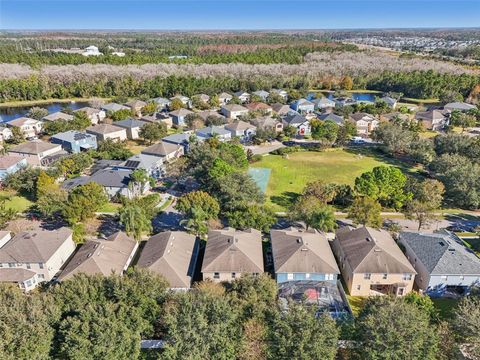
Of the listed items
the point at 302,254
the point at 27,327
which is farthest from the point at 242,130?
the point at 27,327

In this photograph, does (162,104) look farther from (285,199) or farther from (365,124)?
(285,199)

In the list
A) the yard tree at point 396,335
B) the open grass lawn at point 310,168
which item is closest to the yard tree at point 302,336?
the yard tree at point 396,335

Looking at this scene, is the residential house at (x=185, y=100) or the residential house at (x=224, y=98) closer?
the residential house at (x=185, y=100)

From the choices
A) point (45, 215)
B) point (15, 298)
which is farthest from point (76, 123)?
point (15, 298)

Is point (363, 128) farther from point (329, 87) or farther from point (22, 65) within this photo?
point (22, 65)

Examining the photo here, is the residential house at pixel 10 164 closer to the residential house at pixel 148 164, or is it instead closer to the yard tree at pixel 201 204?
the residential house at pixel 148 164
